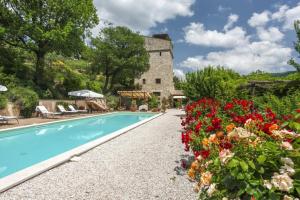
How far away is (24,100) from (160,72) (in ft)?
85.0

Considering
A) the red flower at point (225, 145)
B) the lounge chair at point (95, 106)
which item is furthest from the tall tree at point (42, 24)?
the red flower at point (225, 145)

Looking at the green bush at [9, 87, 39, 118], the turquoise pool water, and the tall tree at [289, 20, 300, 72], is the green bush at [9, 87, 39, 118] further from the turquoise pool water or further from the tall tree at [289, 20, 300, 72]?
the tall tree at [289, 20, 300, 72]

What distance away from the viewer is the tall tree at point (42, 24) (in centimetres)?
1995

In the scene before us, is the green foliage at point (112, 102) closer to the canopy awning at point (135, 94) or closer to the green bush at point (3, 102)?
the canopy awning at point (135, 94)

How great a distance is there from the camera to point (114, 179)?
14.0 ft

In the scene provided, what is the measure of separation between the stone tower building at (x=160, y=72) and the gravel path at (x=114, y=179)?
32.9 m

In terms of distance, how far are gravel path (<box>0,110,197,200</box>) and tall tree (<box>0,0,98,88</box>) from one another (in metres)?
17.0

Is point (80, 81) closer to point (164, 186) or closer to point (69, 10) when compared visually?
point (69, 10)

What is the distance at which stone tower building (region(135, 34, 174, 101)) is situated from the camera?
39094mm

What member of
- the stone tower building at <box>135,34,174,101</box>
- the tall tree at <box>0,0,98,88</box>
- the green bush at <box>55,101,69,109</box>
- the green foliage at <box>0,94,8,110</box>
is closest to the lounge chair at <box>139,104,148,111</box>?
the green bush at <box>55,101,69,109</box>

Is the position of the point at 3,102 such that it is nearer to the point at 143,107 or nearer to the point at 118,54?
the point at 143,107

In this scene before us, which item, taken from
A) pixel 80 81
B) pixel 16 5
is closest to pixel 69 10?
pixel 16 5

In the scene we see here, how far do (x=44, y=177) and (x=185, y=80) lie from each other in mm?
15192

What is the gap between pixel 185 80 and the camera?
729 inches
